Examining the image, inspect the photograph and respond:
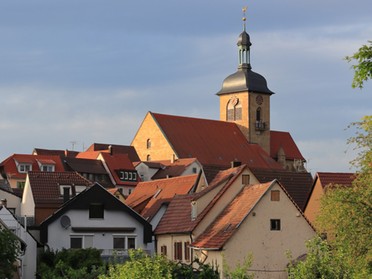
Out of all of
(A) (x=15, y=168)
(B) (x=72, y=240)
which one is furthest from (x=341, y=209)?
(A) (x=15, y=168)

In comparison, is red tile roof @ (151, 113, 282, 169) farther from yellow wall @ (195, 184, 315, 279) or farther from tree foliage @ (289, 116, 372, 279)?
tree foliage @ (289, 116, 372, 279)

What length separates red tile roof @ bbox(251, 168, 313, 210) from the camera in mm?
64438

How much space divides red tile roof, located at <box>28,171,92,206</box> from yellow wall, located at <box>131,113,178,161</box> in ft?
228

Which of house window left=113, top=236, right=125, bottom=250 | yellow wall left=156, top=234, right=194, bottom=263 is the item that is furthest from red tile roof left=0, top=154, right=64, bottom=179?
house window left=113, top=236, right=125, bottom=250

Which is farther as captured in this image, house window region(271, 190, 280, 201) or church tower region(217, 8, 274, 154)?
church tower region(217, 8, 274, 154)

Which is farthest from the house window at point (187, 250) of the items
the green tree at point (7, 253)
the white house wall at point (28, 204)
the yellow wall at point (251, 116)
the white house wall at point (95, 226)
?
the yellow wall at point (251, 116)

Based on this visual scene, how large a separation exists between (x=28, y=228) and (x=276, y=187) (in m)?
14.1

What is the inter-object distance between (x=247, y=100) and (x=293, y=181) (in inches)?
3271

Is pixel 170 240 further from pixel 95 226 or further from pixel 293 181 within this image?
pixel 293 181

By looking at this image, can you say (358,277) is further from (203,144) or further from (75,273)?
(203,144)

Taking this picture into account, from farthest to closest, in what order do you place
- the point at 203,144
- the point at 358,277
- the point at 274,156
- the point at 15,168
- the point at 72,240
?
the point at 274,156 → the point at 203,144 → the point at 15,168 → the point at 72,240 → the point at 358,277

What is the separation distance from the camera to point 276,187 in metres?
53.8

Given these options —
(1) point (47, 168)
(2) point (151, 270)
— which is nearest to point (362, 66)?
(2) point (151, 270)

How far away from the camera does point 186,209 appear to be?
59250 mm
